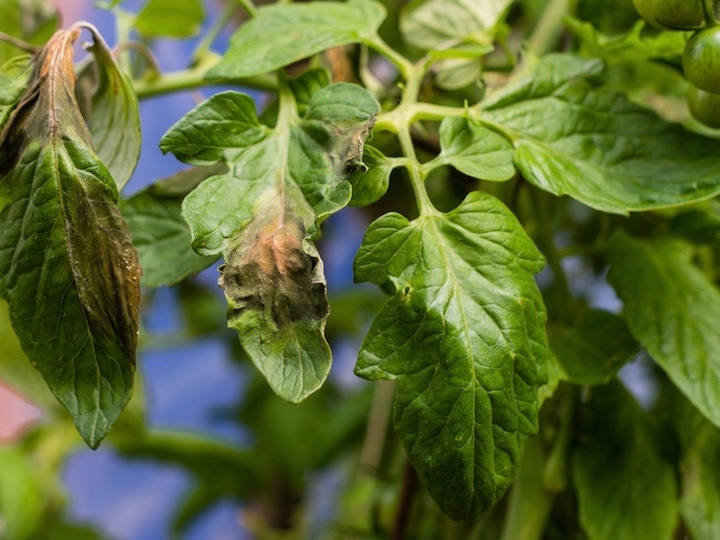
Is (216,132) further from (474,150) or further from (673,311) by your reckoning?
(673,311)

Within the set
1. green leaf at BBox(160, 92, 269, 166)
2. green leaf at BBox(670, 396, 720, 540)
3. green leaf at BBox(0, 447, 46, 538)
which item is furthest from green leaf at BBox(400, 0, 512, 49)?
green leaf at BBox(0, 447, 46, 538)

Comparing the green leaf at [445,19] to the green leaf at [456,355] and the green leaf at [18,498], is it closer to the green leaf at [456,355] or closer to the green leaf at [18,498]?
the green leaf at [456,355]

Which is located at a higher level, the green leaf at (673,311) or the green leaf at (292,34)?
the green leaf at (292,34)

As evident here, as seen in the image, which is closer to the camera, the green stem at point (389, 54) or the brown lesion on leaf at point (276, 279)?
the brown lesion on leaf at point (276, 279)

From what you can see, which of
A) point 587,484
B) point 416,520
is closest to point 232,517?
point 416,520

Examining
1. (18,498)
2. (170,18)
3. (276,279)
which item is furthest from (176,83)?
(18,498)

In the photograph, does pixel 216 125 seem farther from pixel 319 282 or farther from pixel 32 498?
pixel 32 498

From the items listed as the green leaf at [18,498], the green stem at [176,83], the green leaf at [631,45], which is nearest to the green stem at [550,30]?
the green leaf at [631,45]
